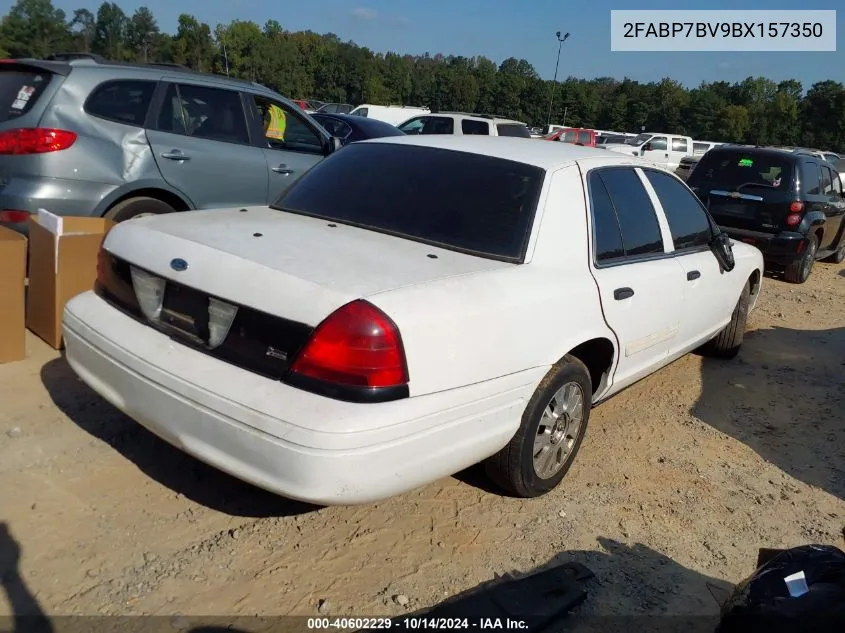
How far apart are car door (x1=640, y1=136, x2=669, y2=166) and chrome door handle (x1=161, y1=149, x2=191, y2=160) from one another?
1003 inches

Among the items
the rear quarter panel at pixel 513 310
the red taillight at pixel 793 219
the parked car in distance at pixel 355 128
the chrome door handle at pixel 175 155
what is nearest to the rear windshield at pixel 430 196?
the rear quarter panel at pixel 513 310

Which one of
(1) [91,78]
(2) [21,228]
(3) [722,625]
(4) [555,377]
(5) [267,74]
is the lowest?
(3) [722,625]

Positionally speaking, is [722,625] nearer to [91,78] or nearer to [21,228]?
[21,228]

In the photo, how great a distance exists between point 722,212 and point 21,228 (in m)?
7.87

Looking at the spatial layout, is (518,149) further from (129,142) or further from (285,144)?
(285,144)

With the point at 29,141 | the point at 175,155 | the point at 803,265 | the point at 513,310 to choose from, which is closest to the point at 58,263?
the point at 29,141

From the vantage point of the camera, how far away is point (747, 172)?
9234 mm

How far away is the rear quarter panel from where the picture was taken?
2520 millimetres

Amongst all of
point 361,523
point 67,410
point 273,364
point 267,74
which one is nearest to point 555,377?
point 361,523

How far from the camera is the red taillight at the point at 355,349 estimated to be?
2402 millimetres

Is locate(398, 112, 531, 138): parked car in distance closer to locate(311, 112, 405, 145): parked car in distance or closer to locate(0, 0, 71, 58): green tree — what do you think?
locate(311, 112, 405, 145): parked car in distance

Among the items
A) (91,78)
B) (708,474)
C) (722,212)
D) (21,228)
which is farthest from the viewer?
(722,212)

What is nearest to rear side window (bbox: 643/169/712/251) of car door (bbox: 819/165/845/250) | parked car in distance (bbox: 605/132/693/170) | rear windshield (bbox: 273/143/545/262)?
rear windshield (bbox: 273/143/545/262)

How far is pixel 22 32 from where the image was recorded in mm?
74125
